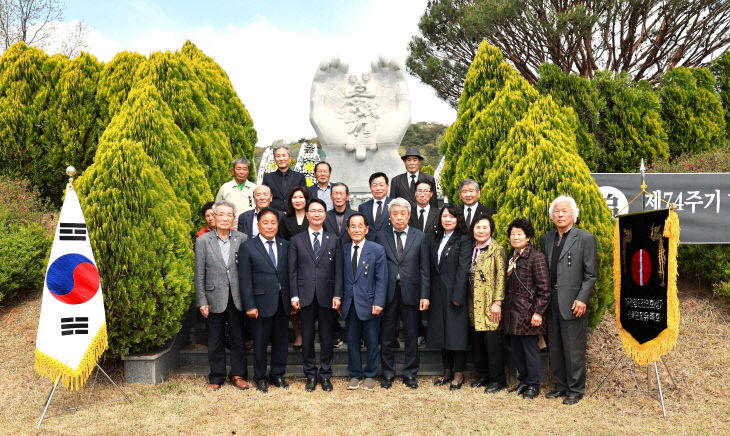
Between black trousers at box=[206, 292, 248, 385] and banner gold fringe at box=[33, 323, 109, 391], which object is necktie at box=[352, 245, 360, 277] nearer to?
black trousers at box=[206, 292, 248, 385]

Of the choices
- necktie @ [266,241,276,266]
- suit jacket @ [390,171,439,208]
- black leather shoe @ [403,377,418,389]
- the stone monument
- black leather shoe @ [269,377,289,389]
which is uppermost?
the stone monument

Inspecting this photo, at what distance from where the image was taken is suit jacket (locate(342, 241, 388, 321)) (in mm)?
4316

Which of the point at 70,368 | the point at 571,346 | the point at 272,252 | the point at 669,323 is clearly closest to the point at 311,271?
the point at 272,252

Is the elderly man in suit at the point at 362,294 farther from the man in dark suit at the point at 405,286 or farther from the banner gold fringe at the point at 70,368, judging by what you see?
the banner gold fringe at the point at 70,368

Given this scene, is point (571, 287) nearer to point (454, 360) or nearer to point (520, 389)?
point (520, 389)

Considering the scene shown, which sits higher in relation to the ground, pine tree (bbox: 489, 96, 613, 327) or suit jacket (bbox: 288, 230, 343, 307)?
pine tree (bbox: 489, 96, 613, 327)

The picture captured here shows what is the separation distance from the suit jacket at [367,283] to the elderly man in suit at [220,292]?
0.96m

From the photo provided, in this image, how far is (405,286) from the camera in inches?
173

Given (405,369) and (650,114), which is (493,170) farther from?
(650,114)

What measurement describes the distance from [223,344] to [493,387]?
2.36 meters

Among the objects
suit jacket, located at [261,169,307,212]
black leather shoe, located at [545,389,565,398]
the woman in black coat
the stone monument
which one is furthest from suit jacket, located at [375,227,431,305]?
the stone monument

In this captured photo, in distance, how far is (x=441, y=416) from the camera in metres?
3.78

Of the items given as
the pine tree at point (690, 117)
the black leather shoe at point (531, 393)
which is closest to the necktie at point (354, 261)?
the black leather shoe at point (531, 393)

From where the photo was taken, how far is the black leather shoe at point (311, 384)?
4.33 meters
